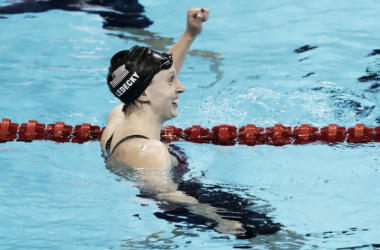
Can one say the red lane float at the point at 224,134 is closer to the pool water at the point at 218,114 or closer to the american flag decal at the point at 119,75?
the pool water at the point at 218,114

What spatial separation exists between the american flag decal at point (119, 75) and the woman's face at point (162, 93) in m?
0.15

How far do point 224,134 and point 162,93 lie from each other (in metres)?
1.30

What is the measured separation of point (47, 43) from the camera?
7148 mm

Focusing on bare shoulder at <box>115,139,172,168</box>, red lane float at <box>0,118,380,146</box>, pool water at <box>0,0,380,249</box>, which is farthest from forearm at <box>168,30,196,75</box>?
bare shoulder at <box>115,139,172,168</box>

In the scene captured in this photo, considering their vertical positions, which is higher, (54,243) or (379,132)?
(379,132)

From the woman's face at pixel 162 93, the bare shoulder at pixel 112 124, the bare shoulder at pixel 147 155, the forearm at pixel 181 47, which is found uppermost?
the forearm at pixel 181 47

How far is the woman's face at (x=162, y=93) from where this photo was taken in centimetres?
371

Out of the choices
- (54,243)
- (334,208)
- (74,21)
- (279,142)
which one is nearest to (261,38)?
(74,21)

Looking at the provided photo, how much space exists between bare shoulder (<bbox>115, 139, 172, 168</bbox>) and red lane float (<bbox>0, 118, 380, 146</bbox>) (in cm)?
135

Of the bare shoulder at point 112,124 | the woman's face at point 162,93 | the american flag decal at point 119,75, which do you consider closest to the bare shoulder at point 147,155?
the woman's face at point 162,93

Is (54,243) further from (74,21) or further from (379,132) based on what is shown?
(74,21)

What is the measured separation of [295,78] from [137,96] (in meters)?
2.83

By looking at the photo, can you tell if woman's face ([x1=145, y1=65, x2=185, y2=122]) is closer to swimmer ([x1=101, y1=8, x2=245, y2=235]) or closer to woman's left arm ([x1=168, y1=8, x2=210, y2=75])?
swimmer ([x1=101, y1=8, x2=245, y2=235])

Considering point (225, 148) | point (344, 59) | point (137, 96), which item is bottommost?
point (225, 148)
